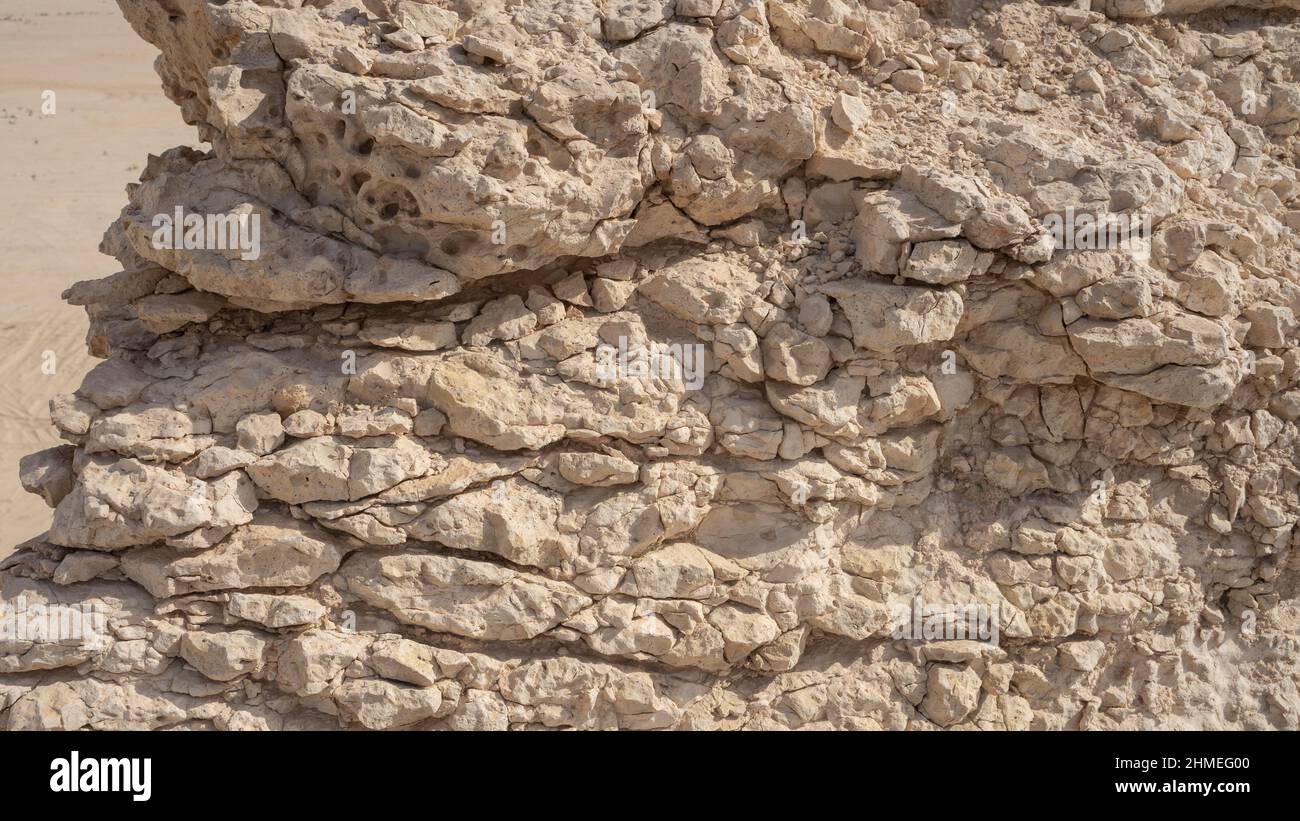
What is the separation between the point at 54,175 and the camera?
654 inches

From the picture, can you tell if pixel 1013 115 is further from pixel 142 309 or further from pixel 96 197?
pixel 96 197

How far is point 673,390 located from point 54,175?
54.7 feet

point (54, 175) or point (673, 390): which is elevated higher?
point (54, 175)

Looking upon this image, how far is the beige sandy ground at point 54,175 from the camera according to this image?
10.4 m

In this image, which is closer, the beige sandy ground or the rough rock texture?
the rough rock texture

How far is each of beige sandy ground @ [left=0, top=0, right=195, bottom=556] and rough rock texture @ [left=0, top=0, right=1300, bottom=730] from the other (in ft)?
18.1

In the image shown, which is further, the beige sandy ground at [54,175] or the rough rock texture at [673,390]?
the beige sandy ground at [54,175]

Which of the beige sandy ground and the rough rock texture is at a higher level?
the beige sandy ground

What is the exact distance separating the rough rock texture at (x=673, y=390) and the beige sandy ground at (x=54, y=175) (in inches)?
217

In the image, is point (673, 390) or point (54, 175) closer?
point (673, 390)

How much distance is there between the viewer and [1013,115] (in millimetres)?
5051

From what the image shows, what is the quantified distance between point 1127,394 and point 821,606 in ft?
6.50

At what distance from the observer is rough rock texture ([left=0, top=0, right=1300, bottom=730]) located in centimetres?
410

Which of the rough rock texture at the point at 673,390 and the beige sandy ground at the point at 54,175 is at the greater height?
the beige sandy ground at the point at 54,175
